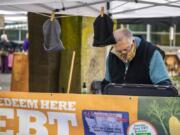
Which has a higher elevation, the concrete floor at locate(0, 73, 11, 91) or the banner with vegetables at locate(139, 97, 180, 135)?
the banner with vegetables at locate(139, 97, 180, 135)

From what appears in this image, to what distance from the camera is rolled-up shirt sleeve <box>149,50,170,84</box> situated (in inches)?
196

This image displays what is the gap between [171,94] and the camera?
443 cm

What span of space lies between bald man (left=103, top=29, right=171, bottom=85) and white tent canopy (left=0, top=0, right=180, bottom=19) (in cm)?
158

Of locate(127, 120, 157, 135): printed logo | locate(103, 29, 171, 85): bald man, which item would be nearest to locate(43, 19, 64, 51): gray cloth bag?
locate(103, 29, 171, 85): bald man

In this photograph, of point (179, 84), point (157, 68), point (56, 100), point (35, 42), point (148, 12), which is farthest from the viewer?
point (148, 12)

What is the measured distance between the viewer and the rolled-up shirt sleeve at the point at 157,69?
4984 mm

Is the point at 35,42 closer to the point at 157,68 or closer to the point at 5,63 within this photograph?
the point at 157,68

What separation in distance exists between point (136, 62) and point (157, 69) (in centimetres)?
24

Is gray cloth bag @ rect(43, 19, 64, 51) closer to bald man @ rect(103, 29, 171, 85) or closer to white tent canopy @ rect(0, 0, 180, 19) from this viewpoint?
white tent canopy @ rect(0, 0, 180, 19)

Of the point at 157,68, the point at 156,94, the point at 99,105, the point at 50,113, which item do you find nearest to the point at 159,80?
the point at 157,68

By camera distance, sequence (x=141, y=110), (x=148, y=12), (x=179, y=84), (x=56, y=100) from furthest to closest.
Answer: (x=148, y=12) → (x=179, y=84) → (x=56, y=100) → (x=141, y=110)

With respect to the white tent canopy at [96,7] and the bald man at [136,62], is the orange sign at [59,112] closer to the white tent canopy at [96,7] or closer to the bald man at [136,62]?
the bald man at [136,62]

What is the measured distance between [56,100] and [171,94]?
3.51 ft

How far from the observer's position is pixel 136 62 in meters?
5.12
